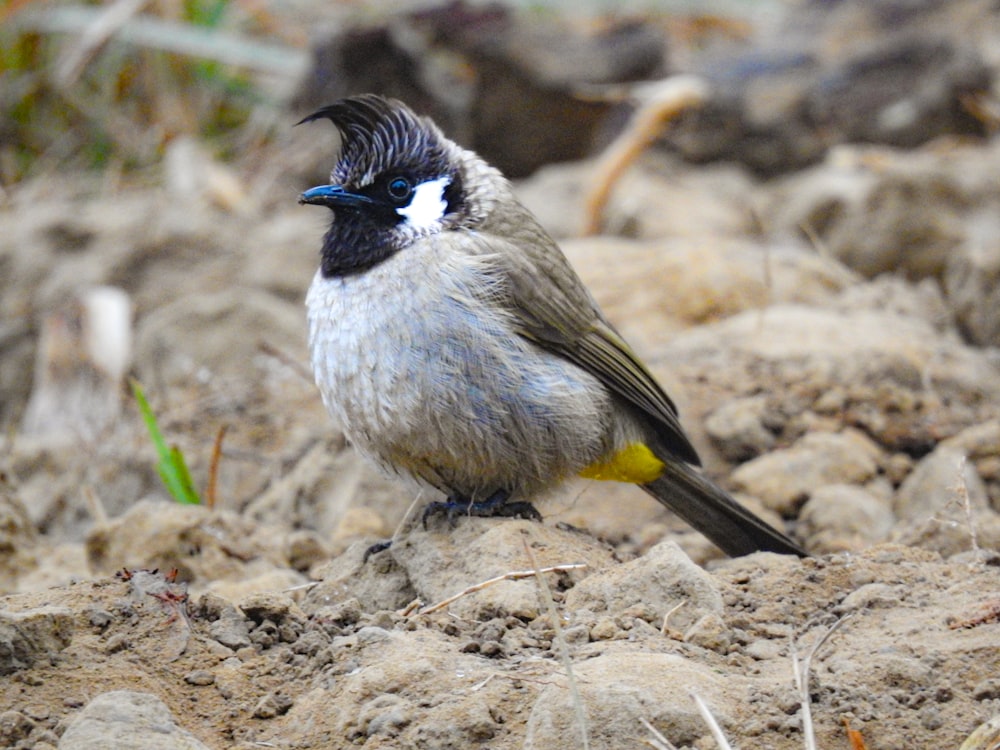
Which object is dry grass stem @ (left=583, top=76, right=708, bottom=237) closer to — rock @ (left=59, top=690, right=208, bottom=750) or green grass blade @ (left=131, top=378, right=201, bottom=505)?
green grass blade @ (left=131, top=378, right=201, bottom=505)

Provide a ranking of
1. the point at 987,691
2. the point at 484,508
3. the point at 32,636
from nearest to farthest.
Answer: the point at 987,691, the point at 32,636, the point at 484,508

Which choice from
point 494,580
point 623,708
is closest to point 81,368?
point 494,580

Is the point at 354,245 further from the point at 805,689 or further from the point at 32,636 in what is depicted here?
the point at 805,689

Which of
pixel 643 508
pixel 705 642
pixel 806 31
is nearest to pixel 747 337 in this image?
pixel 643 508

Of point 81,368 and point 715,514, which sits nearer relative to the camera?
point 715,514

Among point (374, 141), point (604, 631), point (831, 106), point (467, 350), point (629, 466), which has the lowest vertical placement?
point (629, 466)

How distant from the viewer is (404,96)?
356 inches

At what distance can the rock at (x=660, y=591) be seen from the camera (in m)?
3.24

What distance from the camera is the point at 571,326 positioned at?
445 centimetres

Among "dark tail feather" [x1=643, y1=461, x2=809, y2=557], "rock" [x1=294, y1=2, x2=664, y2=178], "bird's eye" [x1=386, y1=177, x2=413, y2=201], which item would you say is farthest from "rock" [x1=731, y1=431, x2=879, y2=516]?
"rock" [x1=294, y1=2, x2=664, y2=178]

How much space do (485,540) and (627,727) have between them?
1.07 metres

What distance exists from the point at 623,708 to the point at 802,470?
8.41ft

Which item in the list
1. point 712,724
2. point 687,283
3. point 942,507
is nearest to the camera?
point 712,724

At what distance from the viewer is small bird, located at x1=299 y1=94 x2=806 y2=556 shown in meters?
4.04
